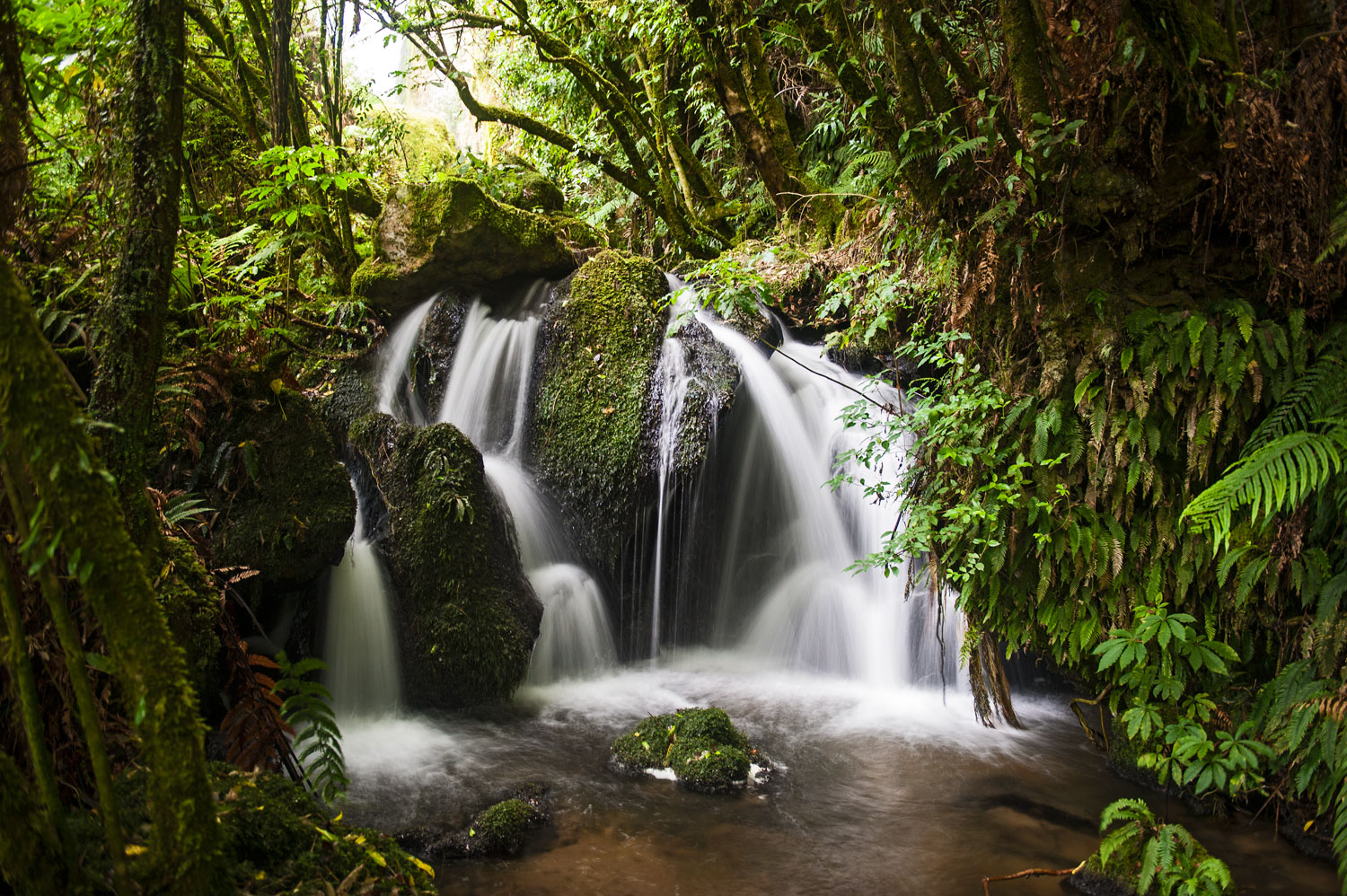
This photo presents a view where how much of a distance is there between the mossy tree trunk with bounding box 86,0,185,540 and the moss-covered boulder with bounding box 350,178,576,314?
17.5 feet

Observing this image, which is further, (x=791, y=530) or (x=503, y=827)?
(x=791, y=530)

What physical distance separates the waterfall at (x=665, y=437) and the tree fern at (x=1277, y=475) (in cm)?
368

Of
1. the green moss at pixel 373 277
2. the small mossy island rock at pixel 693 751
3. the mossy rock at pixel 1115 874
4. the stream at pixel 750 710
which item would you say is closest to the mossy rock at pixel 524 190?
the stream at pixel 750 710

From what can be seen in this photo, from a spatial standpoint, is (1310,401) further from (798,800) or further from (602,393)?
(602,393)

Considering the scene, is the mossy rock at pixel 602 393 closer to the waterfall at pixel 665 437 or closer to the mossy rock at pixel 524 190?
the waterfall at pixel 665 437

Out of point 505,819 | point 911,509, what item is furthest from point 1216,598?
point 505,819

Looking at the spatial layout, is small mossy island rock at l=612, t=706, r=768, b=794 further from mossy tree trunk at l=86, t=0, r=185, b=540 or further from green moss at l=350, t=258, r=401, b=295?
green moss at l=350, t=258, r=401, b=295

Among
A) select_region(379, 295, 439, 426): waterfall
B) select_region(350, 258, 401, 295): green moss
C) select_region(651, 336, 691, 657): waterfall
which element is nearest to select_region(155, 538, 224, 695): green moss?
select_region(651, 336, 691, 657): waterfall

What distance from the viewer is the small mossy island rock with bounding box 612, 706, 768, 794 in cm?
432

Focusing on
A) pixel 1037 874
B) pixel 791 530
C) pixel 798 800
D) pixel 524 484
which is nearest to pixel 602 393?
pixel 524 484

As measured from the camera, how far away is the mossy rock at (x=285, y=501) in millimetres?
4469

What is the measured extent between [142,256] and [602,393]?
14.3 ft

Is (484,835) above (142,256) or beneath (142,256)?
beneath

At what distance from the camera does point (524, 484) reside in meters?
6.56
